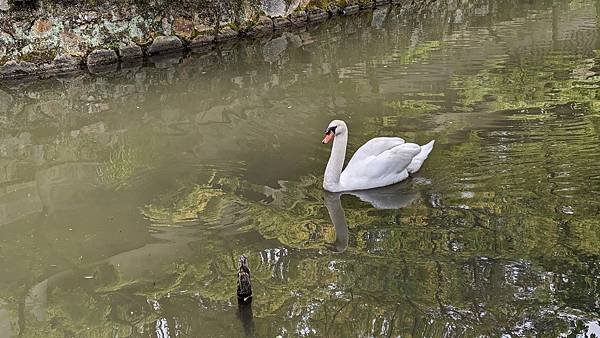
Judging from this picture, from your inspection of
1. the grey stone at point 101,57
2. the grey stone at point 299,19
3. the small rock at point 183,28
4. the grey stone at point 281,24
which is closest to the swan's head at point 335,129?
the grey stone at point 101,57

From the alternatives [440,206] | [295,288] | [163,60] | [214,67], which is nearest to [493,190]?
[440,206]

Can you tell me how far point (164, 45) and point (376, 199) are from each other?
8455 mm

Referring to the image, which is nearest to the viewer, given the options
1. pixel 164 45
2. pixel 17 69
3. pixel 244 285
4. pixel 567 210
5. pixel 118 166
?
pixel 244 285

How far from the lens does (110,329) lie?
4.93 meters

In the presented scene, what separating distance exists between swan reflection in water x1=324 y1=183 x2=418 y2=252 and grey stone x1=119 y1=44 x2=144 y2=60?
7.81 m

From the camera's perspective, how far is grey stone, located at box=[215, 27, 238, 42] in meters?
15.0

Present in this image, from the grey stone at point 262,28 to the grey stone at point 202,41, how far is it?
1048mm

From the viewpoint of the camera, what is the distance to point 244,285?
16.2 feet

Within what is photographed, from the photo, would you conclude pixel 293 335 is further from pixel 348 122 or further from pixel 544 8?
pixel 544 8

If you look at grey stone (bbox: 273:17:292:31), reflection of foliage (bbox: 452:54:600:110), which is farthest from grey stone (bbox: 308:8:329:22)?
reflection of foliage (bbox: 452:54:600:110)

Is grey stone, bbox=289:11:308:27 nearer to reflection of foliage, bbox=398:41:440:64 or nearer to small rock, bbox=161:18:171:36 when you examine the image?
small rock, bbox=161:18:171:36

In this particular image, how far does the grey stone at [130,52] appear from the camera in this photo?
44.5ft

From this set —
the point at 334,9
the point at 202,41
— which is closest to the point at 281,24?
the point at 334,9

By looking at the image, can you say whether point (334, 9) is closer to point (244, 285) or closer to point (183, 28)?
point (183, 28)
